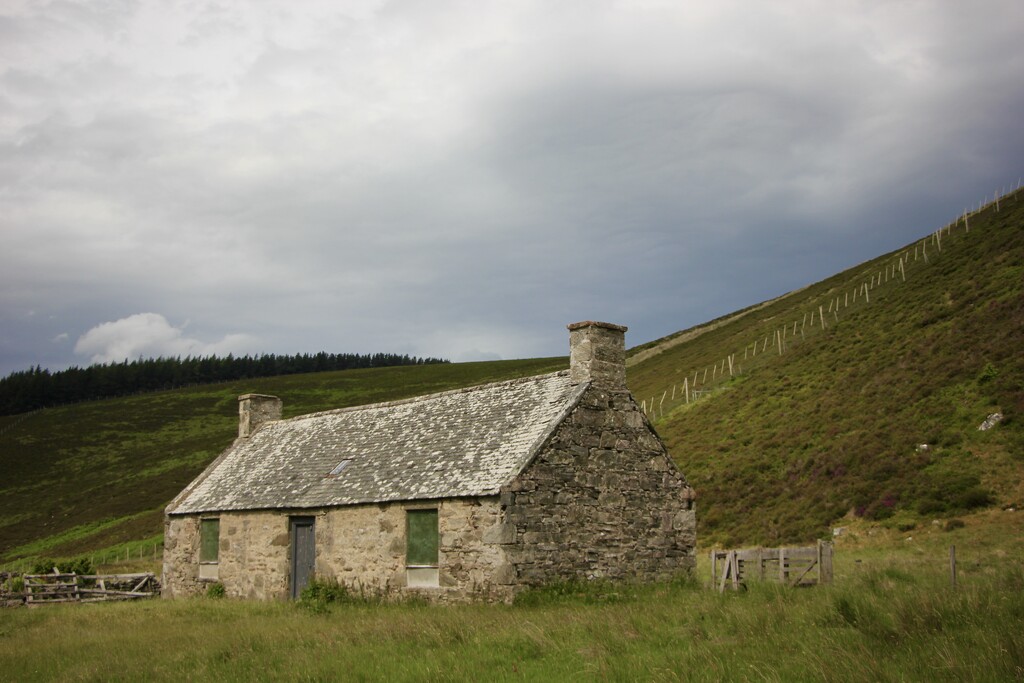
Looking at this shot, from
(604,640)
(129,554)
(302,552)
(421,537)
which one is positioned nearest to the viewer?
(604,640)

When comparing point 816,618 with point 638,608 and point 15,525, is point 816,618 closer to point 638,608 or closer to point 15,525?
point 638,608

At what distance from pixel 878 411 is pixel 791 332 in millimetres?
28476

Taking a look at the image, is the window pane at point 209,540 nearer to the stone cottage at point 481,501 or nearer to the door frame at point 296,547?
the stone cottage at point 481,501

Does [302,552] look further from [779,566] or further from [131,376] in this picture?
[131,376]

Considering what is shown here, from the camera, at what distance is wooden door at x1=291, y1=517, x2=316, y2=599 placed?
21.5 m

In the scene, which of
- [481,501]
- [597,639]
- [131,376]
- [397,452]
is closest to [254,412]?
[397,452]

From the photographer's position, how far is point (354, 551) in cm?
2003

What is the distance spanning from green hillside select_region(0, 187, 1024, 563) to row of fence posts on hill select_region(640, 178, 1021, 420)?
→ 29cm

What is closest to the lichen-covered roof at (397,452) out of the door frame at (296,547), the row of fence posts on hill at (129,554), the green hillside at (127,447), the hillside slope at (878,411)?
the door frame at (296,547)

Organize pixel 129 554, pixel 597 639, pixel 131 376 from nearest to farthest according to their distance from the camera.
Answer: pixel 597 639
pixel 129 554
pixel 131 376

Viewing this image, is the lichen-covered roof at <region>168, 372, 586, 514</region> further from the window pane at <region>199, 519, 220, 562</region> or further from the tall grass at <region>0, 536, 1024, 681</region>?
the tall grass at <region>0, 536, 1024, 681</region>

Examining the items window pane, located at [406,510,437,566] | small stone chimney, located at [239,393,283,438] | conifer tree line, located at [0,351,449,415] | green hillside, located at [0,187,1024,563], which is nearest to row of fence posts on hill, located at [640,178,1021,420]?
green hillside, located at [0,187,1024,563]

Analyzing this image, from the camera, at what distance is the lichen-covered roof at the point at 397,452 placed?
61.4ft

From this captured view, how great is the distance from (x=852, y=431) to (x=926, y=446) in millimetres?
4783
